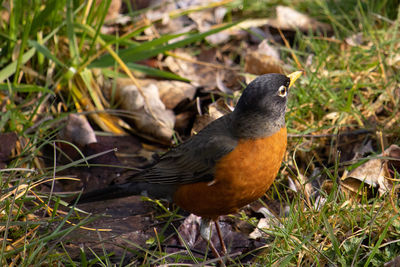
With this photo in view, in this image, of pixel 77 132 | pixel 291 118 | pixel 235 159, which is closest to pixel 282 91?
pixel 235 159

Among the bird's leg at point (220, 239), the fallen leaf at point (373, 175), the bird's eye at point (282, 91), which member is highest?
the bird's eye at point (282, 91)

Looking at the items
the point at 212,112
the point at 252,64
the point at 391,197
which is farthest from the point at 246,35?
the point at 391,197

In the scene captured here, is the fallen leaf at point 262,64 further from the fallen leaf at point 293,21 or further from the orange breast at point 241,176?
the orange breast at point 241,176

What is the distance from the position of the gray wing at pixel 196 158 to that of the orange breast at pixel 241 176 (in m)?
0.06

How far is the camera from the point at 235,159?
3.39 metres

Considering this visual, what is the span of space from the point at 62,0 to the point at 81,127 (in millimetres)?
1150

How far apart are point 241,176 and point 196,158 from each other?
1.33 feet

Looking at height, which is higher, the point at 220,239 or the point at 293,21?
the point at 293,21

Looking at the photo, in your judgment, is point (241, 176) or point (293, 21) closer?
point (241, 176)

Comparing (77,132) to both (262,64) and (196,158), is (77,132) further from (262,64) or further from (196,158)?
(262,64)

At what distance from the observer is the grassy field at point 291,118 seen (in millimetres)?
3088

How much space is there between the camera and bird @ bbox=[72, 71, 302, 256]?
3355 millimetres

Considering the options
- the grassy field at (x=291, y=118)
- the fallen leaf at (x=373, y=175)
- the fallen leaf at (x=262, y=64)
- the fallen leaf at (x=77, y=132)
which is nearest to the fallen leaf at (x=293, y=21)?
the grassy field at (x=291, y=118)

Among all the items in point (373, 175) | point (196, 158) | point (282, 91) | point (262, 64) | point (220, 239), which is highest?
point (282, 91)
